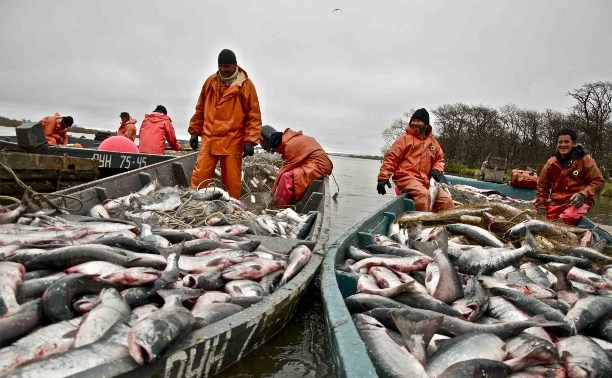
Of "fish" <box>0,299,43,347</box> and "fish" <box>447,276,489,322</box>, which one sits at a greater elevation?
"fish" <box>0,299,43,347</box>

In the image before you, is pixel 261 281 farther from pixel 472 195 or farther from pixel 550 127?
pixel 550 127

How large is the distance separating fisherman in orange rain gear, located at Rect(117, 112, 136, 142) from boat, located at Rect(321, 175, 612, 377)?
11.4 m

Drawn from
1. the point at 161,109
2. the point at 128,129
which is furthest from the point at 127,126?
the point at 161,109

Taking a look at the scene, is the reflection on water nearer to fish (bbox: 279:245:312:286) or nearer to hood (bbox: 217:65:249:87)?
fish (bbox: 279:245:312:286)

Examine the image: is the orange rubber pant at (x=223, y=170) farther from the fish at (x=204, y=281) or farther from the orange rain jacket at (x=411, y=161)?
the fish at (x=204, y=281)

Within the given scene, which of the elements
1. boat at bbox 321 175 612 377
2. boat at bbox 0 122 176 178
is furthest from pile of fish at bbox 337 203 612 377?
boat at bbox 0 122 176 178

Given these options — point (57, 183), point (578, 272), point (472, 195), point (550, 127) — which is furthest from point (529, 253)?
point (550, 127)

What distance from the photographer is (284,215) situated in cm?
680

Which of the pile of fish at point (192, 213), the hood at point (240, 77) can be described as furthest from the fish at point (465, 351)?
the hood at point (240, 77)

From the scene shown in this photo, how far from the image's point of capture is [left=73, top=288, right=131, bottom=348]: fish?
7.83 feet

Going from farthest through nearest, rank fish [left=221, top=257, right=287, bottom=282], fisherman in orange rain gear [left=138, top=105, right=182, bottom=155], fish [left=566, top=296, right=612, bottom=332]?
fisherman in orange rain gear [left=138, top=105, right=182, bottom=155], fish [left=221, top=257, right=287, bottom=282], fish [left=566, top=296, right=612, bottom=332]

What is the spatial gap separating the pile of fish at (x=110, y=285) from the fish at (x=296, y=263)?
1cm

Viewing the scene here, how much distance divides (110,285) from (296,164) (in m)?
5.73

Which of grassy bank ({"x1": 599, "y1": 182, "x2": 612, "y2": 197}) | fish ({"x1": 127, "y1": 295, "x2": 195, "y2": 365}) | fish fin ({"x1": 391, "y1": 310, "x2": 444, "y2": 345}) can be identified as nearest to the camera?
fish ({"x1": 127, "y1": 295, "x2": 195, "y2": 365})
